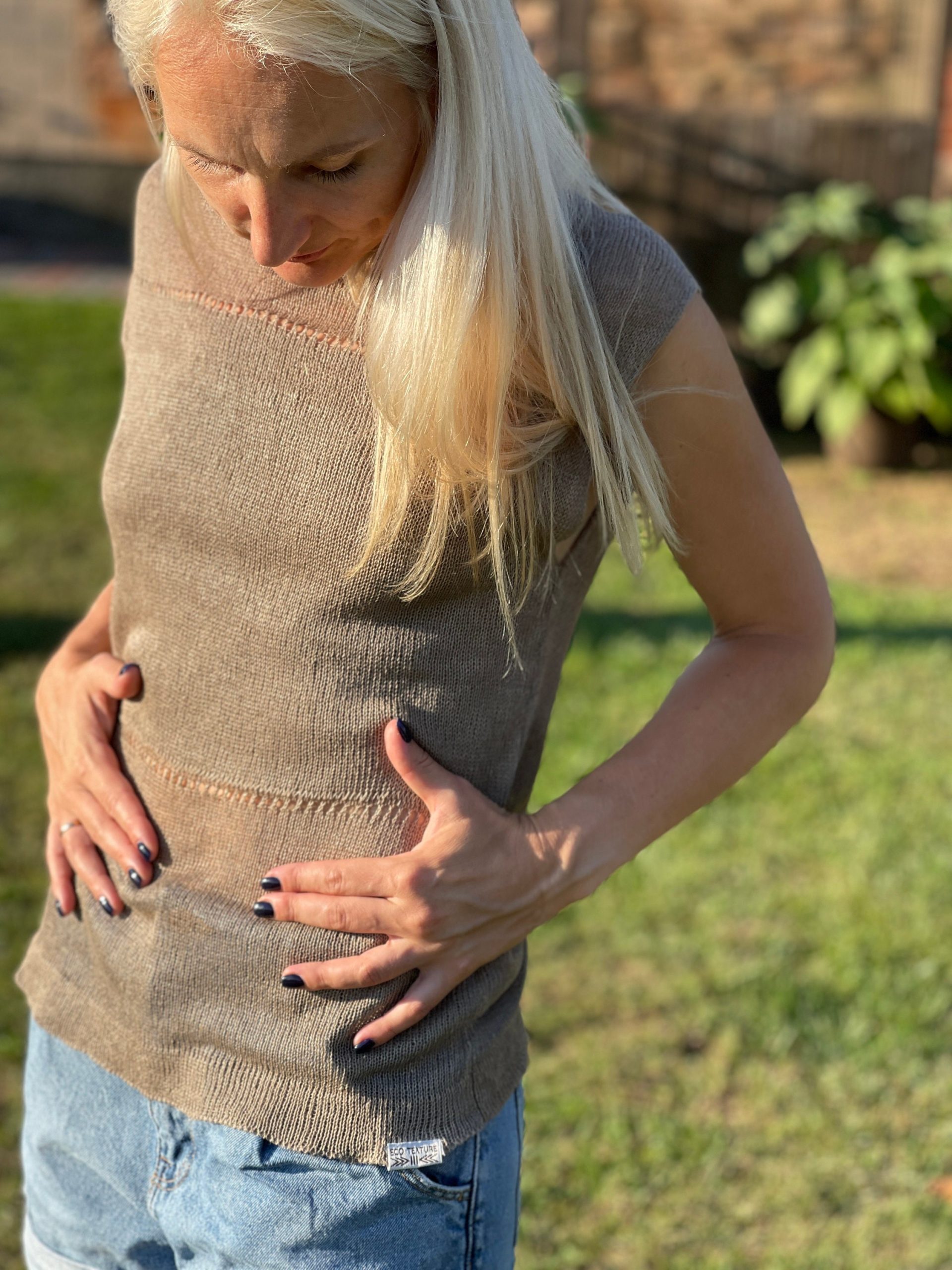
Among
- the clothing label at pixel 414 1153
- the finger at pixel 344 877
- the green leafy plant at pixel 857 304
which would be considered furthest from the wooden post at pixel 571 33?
the clothing label at pixel 414 1153

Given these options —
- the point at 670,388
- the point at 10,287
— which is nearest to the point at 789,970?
the point at 670,388

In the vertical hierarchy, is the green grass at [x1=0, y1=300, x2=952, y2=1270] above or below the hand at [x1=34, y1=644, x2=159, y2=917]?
below

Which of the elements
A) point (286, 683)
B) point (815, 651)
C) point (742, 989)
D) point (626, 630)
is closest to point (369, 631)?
point (286, 683)

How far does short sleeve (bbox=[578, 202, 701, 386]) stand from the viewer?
118cm

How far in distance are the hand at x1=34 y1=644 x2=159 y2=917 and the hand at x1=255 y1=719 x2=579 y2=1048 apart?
0.63 ft

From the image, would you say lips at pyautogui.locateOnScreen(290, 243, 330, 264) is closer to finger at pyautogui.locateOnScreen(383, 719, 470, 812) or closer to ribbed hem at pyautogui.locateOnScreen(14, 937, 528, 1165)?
finger at pyautogui.locateOnScreen(383, 719, 470, 812)

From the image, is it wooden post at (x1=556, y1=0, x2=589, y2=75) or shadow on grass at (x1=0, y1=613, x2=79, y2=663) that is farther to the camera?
wooden post at (x1=556, y1=0, x2=589, y2=75)

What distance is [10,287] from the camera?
31.2ft

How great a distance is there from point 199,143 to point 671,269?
1.39 ft

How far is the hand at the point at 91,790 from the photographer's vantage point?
134 centimetres

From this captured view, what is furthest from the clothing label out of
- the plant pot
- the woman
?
the plant pot

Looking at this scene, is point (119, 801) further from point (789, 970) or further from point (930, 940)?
point (930, 940)

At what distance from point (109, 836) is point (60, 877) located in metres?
0.13

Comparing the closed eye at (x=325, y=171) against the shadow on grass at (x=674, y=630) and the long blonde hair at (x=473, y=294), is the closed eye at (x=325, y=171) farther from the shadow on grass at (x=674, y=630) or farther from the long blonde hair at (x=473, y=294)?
the shadow on grass at (x=674, y=630)
